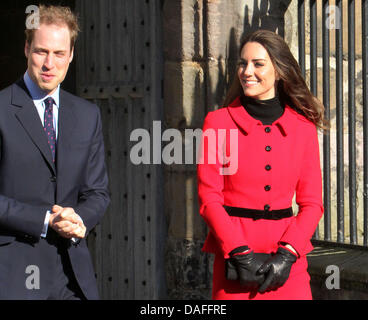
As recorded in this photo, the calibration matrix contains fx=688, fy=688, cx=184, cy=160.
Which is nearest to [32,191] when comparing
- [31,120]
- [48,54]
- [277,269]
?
[31,120]

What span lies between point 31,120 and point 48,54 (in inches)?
9.9

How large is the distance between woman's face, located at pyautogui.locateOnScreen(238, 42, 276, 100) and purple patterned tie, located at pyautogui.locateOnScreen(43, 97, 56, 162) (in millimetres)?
841

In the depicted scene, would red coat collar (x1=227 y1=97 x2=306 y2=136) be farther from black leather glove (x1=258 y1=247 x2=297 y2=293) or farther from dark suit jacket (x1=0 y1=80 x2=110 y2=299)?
dark suit jacket (x1=0 y1=80 x2=110 y2=299)

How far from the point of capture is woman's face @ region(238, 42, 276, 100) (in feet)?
9.66

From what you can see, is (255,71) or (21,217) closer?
(21,217)

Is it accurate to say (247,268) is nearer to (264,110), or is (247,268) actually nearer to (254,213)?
(254,213)

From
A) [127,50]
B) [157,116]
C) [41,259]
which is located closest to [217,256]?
[41,259]

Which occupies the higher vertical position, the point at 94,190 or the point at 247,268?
the point at 94,190

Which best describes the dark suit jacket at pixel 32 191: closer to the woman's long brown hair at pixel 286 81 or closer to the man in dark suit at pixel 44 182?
the man in dark suit at pixel 44 182

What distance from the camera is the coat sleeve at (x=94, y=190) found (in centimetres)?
263

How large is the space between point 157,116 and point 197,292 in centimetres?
115

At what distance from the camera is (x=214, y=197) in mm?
2867
